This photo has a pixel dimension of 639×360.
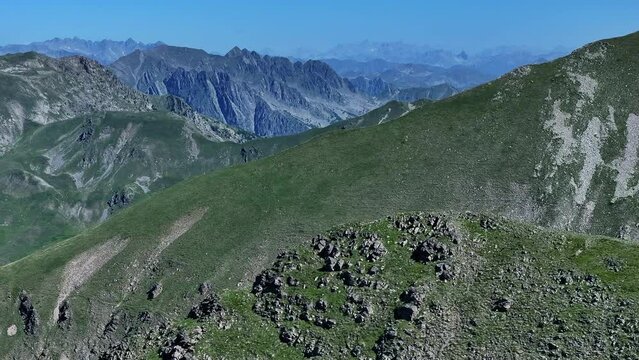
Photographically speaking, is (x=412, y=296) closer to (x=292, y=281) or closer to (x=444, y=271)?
(x=444, y=271)

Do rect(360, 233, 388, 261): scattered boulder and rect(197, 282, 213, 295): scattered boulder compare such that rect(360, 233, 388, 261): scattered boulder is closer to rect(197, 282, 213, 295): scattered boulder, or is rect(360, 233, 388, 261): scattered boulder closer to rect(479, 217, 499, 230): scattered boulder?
rect(479, 217, 499, 230): scattered boulder

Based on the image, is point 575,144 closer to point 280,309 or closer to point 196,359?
point 280,309

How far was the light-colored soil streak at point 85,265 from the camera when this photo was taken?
495 ft

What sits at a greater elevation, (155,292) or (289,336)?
(289,336)

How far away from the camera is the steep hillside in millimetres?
142500

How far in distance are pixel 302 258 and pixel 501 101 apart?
118 metres

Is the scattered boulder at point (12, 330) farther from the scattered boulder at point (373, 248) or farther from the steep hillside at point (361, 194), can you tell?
the scattered boulder at point (373, 248)

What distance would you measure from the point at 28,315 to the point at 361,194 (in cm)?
8426

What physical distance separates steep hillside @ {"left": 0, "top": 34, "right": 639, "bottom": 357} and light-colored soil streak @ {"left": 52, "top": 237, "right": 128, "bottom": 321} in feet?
1.08

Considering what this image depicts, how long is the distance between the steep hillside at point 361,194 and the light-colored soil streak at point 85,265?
329 mm

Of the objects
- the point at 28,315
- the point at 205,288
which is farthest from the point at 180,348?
the point at 28,315

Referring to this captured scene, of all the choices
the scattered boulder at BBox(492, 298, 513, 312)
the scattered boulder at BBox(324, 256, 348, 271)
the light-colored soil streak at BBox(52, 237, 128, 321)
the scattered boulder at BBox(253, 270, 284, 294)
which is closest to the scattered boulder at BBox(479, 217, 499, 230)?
the scattered boulder at BBox(492, 298, 513, 312)

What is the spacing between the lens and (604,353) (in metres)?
57.6

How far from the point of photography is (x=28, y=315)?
14838 centimetres
